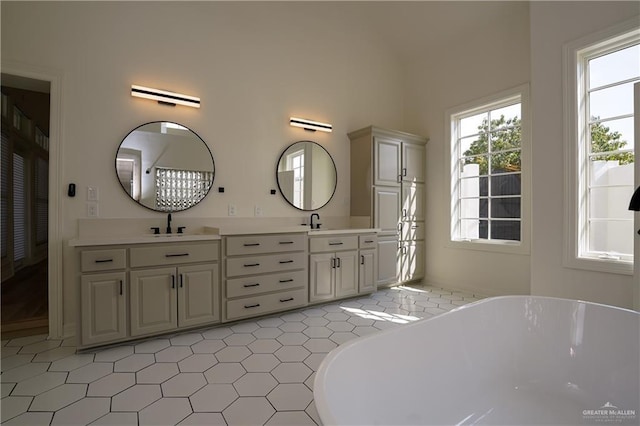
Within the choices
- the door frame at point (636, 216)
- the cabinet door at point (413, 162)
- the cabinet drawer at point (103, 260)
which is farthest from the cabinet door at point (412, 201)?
the cabinet drawer at point (103, 260)

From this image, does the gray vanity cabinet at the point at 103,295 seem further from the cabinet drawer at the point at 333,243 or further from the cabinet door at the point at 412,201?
the cabinet door at the point at 412,201

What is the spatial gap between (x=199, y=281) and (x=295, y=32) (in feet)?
10.6

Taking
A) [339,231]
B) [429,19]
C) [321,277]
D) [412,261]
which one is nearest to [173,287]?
[321,277]

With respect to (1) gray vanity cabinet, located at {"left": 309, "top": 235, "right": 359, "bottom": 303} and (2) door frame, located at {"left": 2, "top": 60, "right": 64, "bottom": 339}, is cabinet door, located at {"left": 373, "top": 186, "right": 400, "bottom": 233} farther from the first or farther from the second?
(2) door frame, located at {"left": 2, "top": 60, "right": 64, "bottom": 339}

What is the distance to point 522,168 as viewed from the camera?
11.2 ft

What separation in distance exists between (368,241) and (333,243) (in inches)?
21.2

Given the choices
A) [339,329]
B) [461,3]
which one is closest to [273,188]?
[339,329]

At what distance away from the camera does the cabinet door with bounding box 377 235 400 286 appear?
3973mm

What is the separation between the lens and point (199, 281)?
8.70ft

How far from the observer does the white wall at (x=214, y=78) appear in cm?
261

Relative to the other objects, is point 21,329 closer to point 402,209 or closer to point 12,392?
point 12,392

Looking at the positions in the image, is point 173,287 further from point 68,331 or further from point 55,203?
point 55,203

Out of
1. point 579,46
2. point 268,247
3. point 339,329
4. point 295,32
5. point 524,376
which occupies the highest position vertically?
point 295,32

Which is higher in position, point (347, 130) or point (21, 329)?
point (347, 130)
